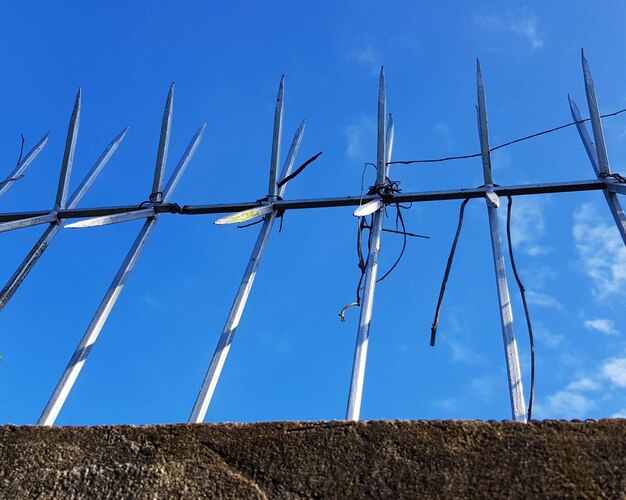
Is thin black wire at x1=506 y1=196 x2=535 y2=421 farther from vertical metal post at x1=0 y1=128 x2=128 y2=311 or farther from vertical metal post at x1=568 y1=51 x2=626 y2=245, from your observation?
vertical metal post at x1=0 y1=128 x2=128 y2=311

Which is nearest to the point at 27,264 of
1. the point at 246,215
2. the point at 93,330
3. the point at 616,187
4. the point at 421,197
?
the point at 93,330

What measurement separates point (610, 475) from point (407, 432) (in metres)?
0.61

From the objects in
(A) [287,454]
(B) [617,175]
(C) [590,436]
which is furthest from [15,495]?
(B) [617,175]

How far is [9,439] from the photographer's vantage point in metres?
2.41

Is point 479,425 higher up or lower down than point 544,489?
higher up

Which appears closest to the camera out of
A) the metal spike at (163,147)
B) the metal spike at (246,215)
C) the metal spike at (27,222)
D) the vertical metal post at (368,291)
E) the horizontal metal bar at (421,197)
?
the vertical metal post at (368,291)

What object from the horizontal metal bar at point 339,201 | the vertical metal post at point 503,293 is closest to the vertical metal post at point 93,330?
the horizontal metal bar at point 339,201

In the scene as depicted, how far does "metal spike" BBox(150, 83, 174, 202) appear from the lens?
4.56 meters

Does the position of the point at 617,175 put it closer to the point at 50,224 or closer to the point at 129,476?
the point at 129,476

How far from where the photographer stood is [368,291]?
3.26 meters

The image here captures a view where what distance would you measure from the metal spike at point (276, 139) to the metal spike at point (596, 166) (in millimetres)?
1912

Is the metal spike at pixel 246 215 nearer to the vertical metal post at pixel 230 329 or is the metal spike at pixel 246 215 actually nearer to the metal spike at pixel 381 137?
the vertical metal post at pixel 230 329

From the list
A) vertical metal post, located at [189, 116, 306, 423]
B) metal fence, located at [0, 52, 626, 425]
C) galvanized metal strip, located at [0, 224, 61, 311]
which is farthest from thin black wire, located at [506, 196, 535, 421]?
galvanized metal strip, located at [0, 224, 61, 311]

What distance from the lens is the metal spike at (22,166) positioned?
4.91 metres
